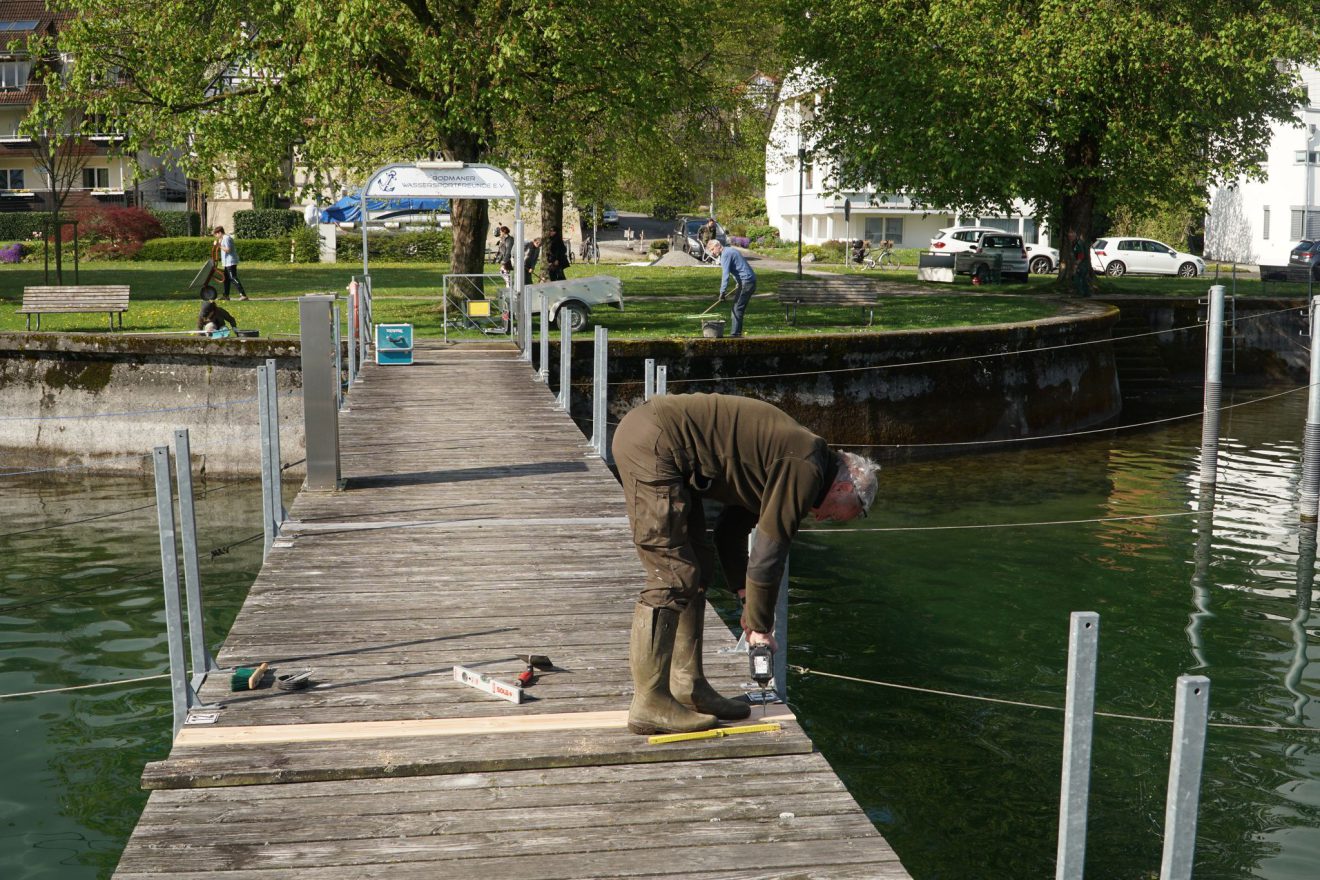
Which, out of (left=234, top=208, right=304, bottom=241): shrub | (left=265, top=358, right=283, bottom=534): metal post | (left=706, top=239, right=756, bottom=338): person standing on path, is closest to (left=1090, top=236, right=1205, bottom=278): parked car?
(left=706, top=239, right=756, bottom=338): person standing on path

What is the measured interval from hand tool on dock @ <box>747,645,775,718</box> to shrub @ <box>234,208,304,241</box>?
5414cm

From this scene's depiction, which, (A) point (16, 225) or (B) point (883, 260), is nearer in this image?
(A) point (16, 225)

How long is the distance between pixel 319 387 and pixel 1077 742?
7.87m

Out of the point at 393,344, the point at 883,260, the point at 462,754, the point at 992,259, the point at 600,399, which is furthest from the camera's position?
the point at 883,260

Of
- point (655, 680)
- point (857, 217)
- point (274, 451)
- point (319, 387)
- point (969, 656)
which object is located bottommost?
point (969, 656)

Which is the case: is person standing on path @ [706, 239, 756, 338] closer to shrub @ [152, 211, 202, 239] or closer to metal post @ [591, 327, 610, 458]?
metal post @ [591, 327, 610, 458]

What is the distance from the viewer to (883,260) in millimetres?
60438

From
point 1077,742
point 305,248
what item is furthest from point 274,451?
point 305,248

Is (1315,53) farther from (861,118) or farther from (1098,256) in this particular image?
(1098,256)

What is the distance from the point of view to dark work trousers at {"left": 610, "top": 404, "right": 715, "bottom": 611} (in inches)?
232

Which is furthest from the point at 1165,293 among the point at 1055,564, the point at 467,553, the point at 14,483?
the point at 467,553

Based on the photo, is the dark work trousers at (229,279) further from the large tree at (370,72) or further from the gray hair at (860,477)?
the gray hair at (860,477)

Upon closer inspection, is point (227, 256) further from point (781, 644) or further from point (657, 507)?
point (657, 507)

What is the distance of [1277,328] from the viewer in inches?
1396
